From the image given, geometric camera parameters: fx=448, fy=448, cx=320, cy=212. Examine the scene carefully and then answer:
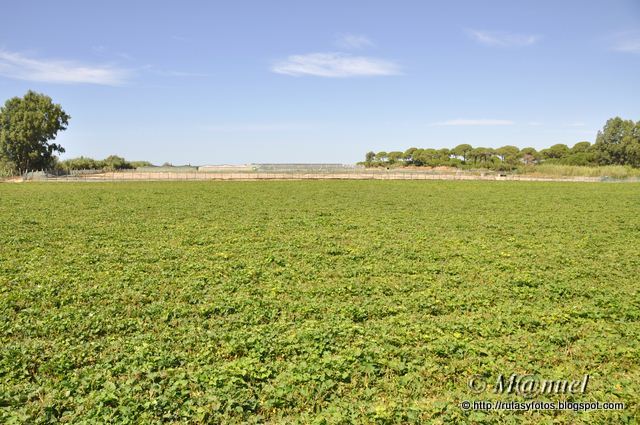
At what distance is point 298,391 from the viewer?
6230 mm

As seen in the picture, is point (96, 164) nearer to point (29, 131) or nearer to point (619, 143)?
point (29, 131)

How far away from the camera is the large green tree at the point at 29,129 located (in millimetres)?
83312

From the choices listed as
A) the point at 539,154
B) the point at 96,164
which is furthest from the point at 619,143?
the point at 96,164

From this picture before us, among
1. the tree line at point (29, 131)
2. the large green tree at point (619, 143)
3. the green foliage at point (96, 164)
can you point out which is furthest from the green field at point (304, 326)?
the large green tree at point (619, 143)

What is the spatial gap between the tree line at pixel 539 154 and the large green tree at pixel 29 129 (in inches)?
4003

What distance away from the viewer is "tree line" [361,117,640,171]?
12706cm

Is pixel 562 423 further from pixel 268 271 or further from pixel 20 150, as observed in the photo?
pixel 20 150

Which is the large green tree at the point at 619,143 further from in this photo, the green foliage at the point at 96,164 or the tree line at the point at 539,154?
the green foliage at the point at 96,164

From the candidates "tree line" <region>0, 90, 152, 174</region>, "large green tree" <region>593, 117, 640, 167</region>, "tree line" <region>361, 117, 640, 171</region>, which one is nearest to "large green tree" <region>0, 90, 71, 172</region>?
"tree line" <region>0, 90, 152, 174</region>

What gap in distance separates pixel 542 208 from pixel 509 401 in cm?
2902

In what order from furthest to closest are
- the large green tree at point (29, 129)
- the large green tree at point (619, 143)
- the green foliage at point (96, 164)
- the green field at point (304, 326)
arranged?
the large green tree at point (619, 143)
the green foliage at point (96, 164)
the large green tree at point (29, 129)
the green field at point (304, 326)

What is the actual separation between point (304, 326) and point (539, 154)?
170502 millimetres

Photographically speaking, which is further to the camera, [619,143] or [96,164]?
[619,143]

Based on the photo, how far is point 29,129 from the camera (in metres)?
83.7
